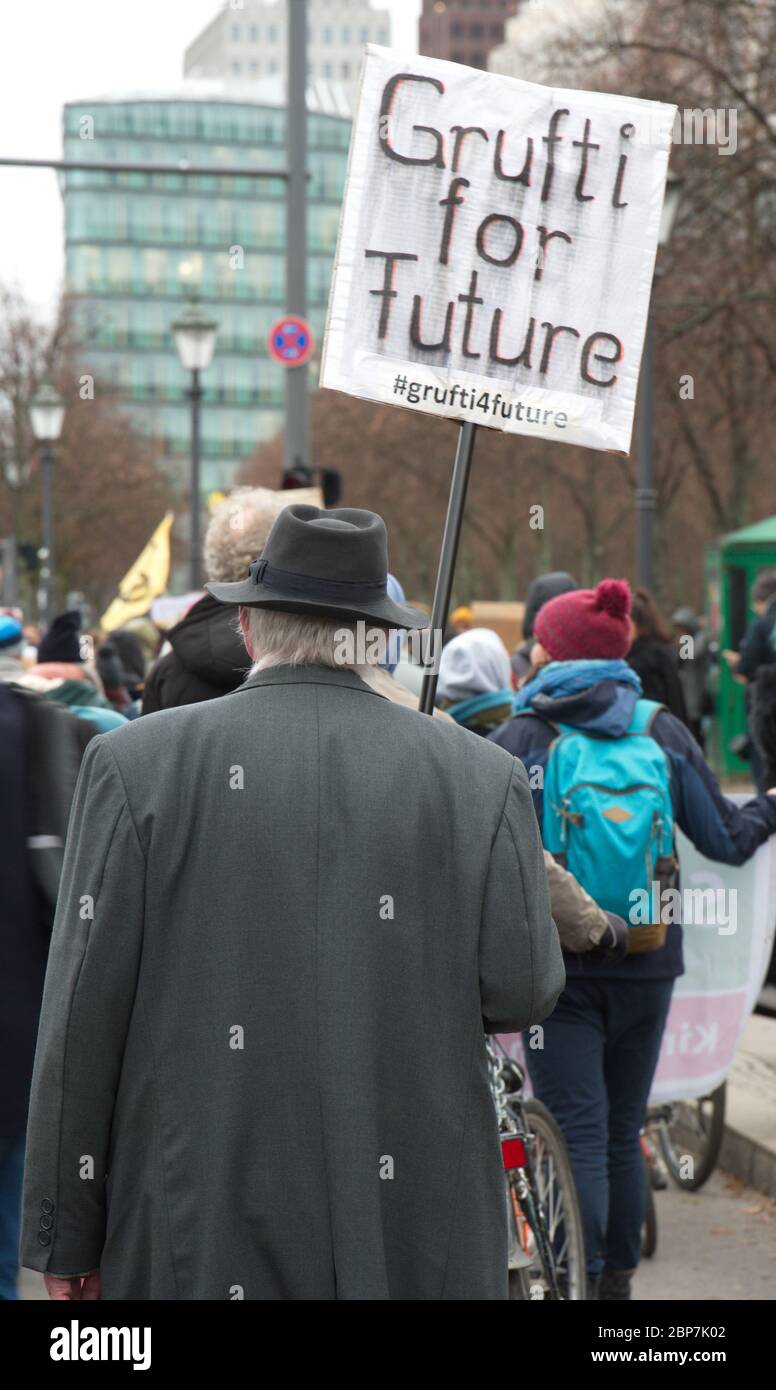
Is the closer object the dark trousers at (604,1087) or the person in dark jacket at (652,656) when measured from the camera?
the dark trousers at (604,1087)

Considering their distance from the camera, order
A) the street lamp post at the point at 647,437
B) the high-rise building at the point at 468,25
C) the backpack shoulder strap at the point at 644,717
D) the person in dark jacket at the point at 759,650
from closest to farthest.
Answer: the backpack shoulder strap at the point at 644,717, the person in dark jacket at the point at 759,650, the street lamp post at the point at 647,437, the high-rise building at the point at 468,25

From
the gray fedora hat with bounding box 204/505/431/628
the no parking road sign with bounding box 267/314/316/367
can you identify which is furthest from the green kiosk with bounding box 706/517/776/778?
the gray fedora hat with bounding box 204/505/431/628

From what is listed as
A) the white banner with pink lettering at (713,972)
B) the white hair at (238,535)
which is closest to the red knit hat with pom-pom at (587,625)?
the white hair at (238,535)

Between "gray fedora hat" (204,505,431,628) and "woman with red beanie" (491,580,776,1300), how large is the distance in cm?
206

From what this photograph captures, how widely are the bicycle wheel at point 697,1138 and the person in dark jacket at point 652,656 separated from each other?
2.79 meters

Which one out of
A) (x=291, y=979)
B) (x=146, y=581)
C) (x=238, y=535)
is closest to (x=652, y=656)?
(x=238, y=535)

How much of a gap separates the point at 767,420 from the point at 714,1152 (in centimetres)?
2136

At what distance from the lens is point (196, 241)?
129750 mm

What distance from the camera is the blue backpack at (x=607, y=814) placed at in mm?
4887

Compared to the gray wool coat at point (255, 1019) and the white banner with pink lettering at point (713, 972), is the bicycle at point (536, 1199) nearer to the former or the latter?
the white banner with pink lettering at point (713, 972)

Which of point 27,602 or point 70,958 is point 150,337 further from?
point 70,958

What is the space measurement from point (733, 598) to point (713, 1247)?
603 inches

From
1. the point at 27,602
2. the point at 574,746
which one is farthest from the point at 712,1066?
the point at 27,602

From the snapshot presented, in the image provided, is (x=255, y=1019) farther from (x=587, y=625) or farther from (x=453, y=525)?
(x=587, y=625)
